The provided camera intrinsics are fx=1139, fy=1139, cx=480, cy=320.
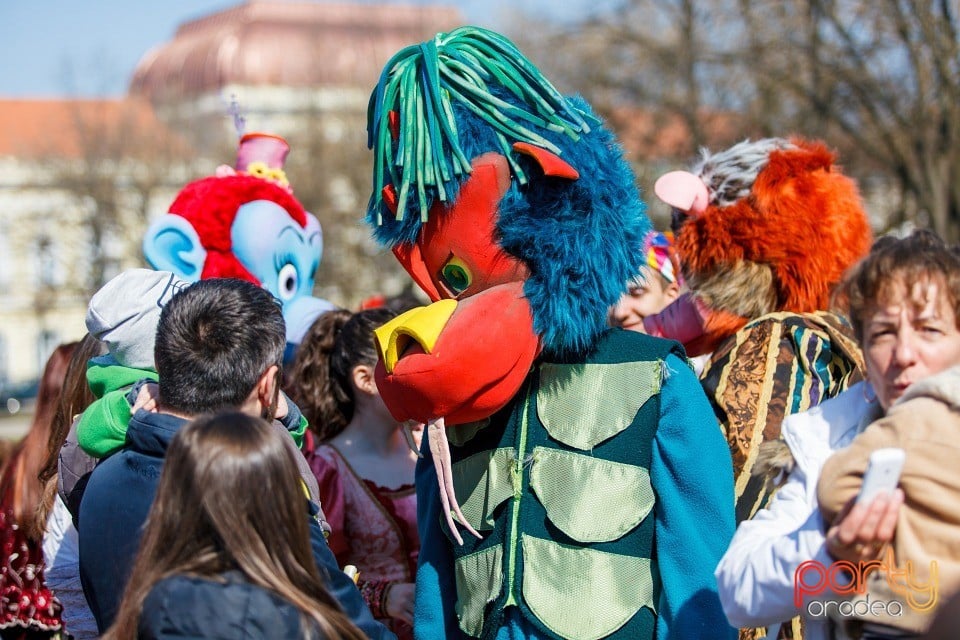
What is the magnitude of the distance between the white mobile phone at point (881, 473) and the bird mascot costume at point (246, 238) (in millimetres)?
2966

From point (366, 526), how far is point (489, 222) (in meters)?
1.46

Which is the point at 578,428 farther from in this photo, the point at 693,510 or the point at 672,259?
the point at 672,259

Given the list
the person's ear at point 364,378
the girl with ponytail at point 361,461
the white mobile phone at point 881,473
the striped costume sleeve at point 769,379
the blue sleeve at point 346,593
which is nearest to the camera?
the white mobile phone at point 881,473

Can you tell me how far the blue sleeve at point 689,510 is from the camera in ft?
8.18

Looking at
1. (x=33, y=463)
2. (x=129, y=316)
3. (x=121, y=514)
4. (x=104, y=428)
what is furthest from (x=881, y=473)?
(x=33, y=463)

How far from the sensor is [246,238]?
4.45m

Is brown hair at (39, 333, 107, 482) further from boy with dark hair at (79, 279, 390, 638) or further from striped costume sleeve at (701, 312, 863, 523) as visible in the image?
striped costume sleeve at (701, 312, 863, 523)

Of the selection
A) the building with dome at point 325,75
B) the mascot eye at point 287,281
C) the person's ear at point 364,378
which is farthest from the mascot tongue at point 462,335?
the building with dome at point 325,75

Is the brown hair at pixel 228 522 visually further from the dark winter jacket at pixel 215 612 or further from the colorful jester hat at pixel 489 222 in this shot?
the colorful jester hat at pixel 489 222

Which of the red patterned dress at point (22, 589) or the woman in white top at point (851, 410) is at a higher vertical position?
the woman in white top at point (851, 410)

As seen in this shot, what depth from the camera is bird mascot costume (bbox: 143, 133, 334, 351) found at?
439 cm

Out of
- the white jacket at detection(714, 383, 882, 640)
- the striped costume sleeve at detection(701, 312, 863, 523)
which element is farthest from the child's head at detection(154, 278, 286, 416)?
the striped costume sleeve at detection(701, 312, 863, 523)

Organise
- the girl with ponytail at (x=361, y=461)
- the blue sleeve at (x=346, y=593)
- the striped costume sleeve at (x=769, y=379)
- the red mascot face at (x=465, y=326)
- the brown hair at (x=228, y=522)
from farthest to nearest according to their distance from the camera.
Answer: the girl with ponytail at (x=361, y=461), the striped costume sleeve at (x=769, y=379), the red mascot face at (x=465, y=326), the blue sleeve at (x=346, y=593), the brown hair at (x=228, y=522)

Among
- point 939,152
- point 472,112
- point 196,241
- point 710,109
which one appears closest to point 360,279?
point 710,109
